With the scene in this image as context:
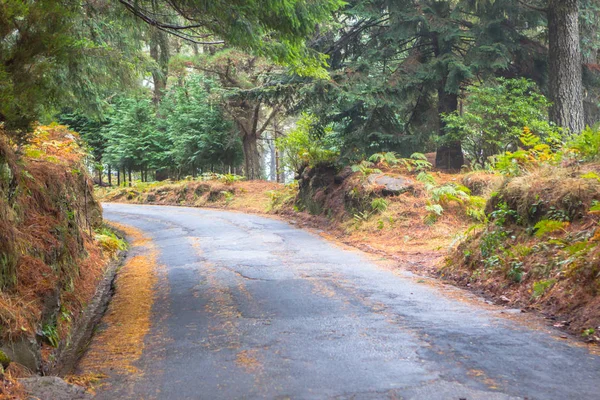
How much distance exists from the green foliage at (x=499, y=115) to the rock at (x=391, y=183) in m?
1.89

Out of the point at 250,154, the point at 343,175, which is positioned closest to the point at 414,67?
the point at 343,175

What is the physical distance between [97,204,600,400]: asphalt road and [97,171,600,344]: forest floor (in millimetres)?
555

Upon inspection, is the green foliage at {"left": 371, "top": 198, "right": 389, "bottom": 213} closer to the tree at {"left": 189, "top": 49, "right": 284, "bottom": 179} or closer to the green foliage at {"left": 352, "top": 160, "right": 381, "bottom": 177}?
the green foliage at {"left": 352, "top": 160, "right": 381, "bottom": 177}

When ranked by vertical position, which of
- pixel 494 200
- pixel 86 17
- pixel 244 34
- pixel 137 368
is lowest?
pixel 137 368

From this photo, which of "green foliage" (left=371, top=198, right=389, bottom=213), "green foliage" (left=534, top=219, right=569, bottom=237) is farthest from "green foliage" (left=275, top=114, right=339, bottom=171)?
"green foliage" (left=534, top=219, right=569, bottom=237)

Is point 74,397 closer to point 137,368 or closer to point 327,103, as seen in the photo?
point 137,368

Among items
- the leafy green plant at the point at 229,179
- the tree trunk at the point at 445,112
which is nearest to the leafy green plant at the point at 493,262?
the tree trunk at the point at 445,112

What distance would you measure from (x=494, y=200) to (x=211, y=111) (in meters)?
20.9

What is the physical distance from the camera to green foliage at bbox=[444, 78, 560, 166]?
1425 cm

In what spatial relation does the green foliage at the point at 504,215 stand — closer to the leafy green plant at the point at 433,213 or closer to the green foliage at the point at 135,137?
the leafy green plant at the point at 433,213

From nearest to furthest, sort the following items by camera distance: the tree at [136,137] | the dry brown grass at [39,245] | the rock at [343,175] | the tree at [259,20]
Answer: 1. the dry brown grass at [39,245]
2. the tree at [259,20]
3. the rock at [343,175]
4. the tree at [136,137]

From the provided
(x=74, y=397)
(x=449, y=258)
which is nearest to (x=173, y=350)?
(x=74, y=397)

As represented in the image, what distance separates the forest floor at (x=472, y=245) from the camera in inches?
236

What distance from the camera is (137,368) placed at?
4645 millimetres
